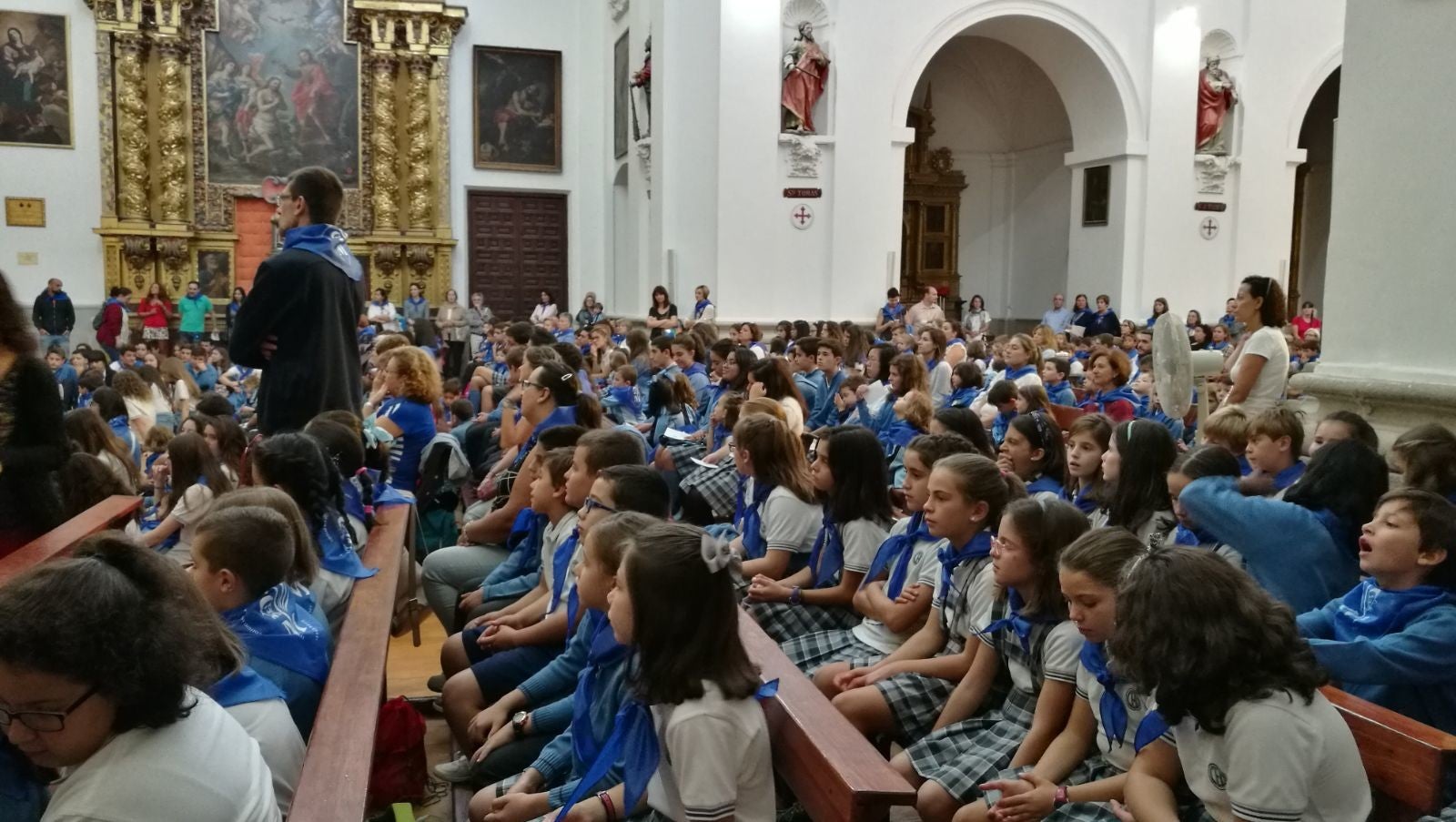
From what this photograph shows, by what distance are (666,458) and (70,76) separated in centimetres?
1682

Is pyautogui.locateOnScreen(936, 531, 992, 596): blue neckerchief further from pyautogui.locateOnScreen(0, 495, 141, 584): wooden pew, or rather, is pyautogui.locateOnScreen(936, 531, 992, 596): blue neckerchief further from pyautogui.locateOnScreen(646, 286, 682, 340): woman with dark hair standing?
pyautogui.locateOnScreen(646, 286, 682, 340): woman with dark hair standing

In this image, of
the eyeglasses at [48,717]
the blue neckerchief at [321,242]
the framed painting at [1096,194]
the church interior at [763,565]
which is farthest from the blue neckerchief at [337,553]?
the framed painting at [1096,194]

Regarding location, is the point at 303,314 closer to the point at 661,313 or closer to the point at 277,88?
the point at 661,313

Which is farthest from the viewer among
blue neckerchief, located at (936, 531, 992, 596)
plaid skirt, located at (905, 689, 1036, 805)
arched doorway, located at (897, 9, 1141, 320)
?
arched doorway, located at (897, 9, 1141, 320)

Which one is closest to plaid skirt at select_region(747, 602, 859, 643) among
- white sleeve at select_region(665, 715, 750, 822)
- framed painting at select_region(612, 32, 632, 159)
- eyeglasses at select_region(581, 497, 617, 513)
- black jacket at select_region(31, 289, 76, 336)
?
eyeglasses at select_region(581, 497, 617, 513)

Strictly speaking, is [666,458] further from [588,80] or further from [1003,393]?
[588,80]

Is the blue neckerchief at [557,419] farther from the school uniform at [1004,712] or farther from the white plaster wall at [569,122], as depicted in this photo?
the white plaster wall at [569,122]

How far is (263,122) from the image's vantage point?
19953 millimetres

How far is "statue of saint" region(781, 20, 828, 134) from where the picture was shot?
16094 millimetres

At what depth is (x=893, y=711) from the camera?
3617mm

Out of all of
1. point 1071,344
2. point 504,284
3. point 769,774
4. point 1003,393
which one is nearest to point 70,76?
point 504,284

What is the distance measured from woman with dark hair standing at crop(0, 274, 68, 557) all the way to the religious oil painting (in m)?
17.4

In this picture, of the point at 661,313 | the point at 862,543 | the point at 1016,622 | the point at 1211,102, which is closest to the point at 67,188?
the point at 661,313

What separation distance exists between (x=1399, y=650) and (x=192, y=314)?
19404 mm
